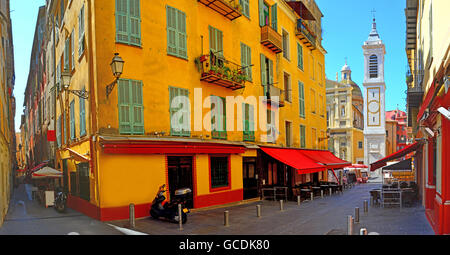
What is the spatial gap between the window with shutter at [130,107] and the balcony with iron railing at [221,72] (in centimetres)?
356

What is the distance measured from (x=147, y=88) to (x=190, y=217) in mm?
5171

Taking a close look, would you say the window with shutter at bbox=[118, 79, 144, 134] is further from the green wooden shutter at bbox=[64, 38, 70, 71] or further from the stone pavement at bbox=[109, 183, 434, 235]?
the green wooden shutter at bbox=[64, 38, 70, 71]

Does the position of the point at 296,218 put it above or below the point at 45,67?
below

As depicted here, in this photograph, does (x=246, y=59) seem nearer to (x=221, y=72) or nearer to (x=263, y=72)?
(x=263, y=72)

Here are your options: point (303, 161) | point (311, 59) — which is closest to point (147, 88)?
point (303, 161)

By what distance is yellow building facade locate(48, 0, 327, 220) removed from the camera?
11.9 m

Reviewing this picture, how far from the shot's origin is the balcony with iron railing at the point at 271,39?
66.2 feet

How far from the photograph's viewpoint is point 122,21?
1227cm

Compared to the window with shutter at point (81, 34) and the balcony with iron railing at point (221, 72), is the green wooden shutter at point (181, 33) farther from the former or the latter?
the window with shutter at point (81, 34)

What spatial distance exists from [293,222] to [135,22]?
936 cm

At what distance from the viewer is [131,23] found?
12438mm

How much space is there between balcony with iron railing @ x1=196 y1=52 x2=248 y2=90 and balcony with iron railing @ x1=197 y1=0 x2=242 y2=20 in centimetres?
227
